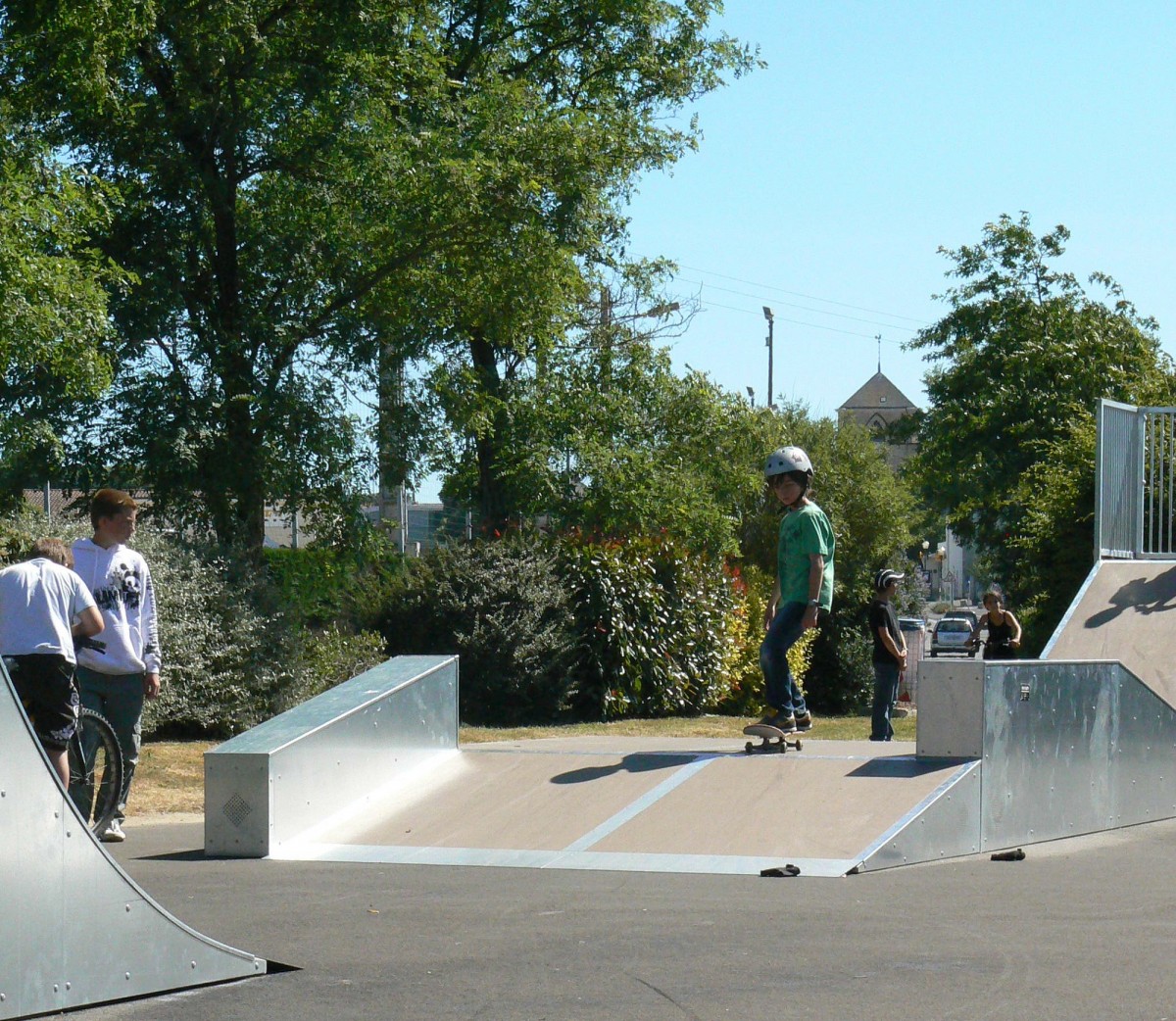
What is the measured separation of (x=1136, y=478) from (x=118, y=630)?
36.3 feet

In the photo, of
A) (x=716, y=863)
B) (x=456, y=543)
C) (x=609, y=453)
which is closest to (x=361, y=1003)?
(x=716, y=863)

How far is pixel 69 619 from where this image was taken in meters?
7.84

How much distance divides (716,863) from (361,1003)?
300cm

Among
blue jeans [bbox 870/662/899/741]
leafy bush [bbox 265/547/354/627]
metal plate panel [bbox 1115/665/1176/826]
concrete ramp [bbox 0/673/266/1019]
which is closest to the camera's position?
concrete ramp [bbox 0/673/266/1019]

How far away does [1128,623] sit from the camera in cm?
1291

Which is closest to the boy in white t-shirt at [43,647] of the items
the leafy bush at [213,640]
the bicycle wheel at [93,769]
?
the bicycle wheel at [93,769]

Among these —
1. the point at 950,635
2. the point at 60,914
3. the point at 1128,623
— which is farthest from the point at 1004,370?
the point at 60,914

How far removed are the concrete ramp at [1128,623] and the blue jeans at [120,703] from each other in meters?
6.50

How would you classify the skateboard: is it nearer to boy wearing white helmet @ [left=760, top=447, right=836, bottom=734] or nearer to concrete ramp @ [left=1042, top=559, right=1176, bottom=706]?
boy wearing white helmet @ [left=760, top=447, right=836, bottom=734]

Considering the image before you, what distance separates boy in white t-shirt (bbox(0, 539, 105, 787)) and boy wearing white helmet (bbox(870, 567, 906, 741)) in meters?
7.74

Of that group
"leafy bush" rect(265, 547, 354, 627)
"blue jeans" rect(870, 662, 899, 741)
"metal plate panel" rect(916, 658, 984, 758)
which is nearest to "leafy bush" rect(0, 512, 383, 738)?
"leafy bush" rect(265, 547, 354, 627)

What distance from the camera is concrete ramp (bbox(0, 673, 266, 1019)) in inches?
181

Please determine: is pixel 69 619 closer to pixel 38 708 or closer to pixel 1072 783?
pixel 38 708

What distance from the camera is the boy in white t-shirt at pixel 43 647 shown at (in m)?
7.59
